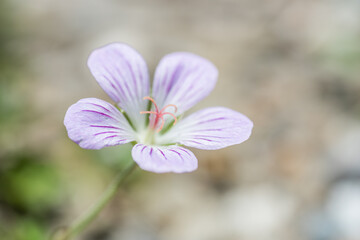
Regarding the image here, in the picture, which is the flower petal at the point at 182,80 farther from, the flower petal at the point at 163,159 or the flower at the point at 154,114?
the flower petal at the point at 163,159

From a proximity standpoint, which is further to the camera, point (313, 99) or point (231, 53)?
point (231, 53)

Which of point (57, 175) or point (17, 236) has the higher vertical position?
point (57, 175)

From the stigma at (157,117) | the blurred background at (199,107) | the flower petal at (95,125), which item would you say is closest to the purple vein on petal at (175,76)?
the stigma at (157,117)

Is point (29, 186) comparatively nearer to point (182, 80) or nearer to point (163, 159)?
point (182, 80)

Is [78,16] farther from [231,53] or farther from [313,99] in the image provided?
[313,99]

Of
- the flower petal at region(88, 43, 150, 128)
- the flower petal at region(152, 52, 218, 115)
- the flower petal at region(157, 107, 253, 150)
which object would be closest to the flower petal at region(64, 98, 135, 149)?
the flower petal at region(88, 43, 150, 128)

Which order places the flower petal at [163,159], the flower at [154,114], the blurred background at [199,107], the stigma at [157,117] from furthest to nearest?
1. the blurred background at [199,107]
2. the stigma at [157,117]
3. the flower at [154,114]
4. the flower petal at [163,159]

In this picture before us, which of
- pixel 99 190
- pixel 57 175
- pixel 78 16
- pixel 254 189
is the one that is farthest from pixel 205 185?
pixel 78 16
